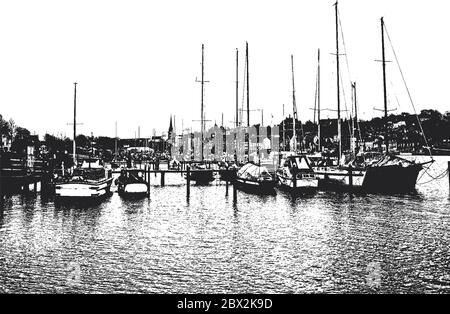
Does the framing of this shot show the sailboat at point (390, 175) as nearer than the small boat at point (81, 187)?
No

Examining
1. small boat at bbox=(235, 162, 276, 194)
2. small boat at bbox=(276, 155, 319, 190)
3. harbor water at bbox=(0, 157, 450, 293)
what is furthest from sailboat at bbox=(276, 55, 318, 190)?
harbor water at bbox=(0, 157, 450, 293)

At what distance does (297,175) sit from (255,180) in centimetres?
426

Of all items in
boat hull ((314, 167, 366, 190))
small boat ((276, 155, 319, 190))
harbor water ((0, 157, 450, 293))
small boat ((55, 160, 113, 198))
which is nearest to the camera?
harbor water ((0, 157, 450, 293))

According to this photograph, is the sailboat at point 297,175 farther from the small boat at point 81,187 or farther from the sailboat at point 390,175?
the small boat at point 81,187

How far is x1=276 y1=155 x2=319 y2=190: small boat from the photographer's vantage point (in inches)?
1601

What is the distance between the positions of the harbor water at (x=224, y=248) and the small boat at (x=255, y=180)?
8.39 meters

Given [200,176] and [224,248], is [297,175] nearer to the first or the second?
[200,176]

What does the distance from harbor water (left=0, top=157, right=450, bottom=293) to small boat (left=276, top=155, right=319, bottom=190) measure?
397 inches

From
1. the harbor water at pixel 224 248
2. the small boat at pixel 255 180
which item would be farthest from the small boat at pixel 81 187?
the small boat at pixel 255 180

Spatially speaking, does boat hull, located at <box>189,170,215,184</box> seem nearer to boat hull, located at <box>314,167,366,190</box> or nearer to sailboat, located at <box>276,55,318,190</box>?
sailboat, located at <box>276,55,318,190</box>

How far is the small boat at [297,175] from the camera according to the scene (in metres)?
40.7

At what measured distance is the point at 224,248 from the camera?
1664 centimetres

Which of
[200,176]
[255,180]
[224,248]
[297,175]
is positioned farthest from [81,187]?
[200,176]

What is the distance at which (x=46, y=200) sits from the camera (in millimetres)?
33250
